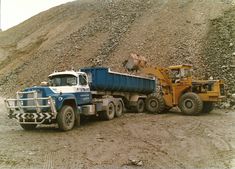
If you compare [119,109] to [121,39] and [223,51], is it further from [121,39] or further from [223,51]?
[121,39]

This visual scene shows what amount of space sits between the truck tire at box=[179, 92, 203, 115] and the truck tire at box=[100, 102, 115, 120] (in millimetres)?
3539

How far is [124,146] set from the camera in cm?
1080

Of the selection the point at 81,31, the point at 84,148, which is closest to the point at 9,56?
the point at 81,31

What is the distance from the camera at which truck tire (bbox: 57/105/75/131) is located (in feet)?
43.6

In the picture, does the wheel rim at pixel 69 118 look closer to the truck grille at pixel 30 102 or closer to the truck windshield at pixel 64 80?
the truck grille at pixel 30 102

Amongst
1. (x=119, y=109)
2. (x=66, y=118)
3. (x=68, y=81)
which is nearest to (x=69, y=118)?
(x=66, y=118)

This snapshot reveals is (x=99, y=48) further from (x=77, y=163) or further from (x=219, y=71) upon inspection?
(x=77, y=163)

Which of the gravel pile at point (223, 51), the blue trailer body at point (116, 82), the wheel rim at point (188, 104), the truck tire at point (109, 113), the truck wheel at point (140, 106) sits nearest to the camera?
the blue trailer body at point (116, 82)

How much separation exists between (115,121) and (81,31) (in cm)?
2104

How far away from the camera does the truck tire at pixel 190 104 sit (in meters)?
17.9

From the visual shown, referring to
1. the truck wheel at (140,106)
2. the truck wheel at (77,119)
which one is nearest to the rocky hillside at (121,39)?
the truck wheel at (140,106)

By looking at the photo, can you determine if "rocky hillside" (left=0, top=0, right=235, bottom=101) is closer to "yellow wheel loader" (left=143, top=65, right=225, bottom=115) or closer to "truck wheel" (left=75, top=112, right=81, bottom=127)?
"yellow wheel loader" (left=143, top=65, right=225, bottom=115)

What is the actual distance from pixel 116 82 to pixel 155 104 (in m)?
3.02

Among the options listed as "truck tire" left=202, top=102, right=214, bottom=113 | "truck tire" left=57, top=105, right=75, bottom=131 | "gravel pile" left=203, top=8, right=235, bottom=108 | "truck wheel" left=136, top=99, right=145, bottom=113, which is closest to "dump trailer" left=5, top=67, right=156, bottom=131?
"truck tire" left=57, top=105, right=75, bottom=131
